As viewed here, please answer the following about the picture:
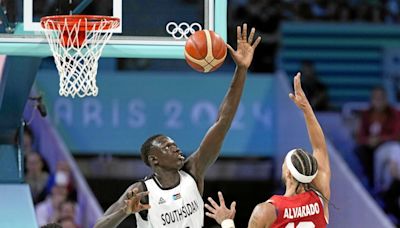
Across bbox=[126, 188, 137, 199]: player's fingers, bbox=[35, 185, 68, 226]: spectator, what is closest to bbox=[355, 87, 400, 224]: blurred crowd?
bbox=[35, 185, 68, 226]: spectator

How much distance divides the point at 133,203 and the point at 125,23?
4.78ft

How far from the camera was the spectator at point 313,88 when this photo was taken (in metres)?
12.4

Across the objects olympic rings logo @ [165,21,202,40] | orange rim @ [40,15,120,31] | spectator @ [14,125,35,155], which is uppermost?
orange rim @ [40,15,120,31]

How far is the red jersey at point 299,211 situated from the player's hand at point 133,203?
68cm

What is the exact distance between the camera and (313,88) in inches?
491

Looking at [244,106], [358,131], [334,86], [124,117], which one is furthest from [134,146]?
[334,86]

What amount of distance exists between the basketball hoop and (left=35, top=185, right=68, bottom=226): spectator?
3.50 m

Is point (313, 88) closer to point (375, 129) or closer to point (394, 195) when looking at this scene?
point (375, 129)

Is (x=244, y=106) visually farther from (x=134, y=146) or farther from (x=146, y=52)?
(x=146, y=52)

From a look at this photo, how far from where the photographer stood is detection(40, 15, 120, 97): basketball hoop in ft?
22.3

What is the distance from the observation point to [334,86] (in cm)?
1395

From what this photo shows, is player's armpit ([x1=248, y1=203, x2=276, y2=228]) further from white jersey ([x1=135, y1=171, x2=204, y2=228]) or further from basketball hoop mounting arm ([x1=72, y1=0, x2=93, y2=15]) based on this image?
basketball hoop mounting arm ([x1=72, y1=0, x2=93, y2=15])

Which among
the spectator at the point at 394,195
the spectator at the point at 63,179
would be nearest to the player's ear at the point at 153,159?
the spectator at the point at 63,179

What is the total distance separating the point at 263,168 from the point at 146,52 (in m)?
5.38
